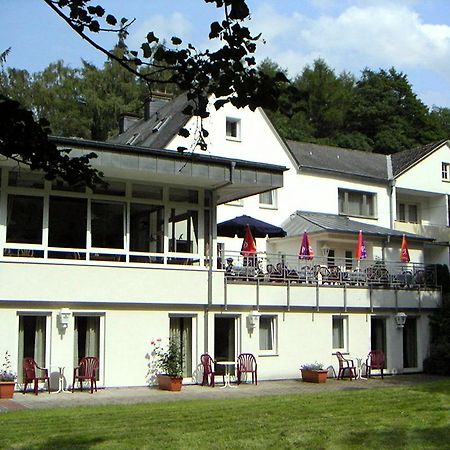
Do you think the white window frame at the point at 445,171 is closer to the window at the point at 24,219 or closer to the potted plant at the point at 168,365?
the potted plant at the point at 168,365

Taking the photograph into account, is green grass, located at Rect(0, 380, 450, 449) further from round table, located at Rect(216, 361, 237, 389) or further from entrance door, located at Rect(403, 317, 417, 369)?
entrance door, located at Rect(403, 317, 417, 369)

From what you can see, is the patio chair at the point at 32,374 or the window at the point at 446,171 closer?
the patio chair at the point at 32,374

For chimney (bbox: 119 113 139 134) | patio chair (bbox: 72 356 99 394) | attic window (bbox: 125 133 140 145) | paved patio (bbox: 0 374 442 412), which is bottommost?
paved patio (bbox: 0 374 442 412)

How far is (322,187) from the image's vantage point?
122 ft

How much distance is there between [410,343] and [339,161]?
15.0 metres

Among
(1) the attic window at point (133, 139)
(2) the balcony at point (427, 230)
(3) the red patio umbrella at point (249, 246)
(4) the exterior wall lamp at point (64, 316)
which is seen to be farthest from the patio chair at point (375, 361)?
(1) the attic window at point (133, 139)

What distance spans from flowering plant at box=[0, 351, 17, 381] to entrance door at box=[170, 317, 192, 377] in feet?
15.8

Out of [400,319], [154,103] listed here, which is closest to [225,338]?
[400,319]

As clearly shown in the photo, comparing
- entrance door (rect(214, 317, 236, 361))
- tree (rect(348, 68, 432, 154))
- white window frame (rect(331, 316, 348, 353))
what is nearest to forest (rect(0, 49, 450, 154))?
tree (rect(348, 68, 432, 154))

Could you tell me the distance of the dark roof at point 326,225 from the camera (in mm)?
32969

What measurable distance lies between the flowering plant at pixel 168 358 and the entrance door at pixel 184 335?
0.75 ft

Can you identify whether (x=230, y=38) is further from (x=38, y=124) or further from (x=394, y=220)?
(x=394, y=220)

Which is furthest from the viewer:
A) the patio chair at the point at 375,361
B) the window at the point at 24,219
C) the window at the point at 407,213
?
the window at the point at 407,213

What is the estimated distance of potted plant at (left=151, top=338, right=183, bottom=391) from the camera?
20203mm
